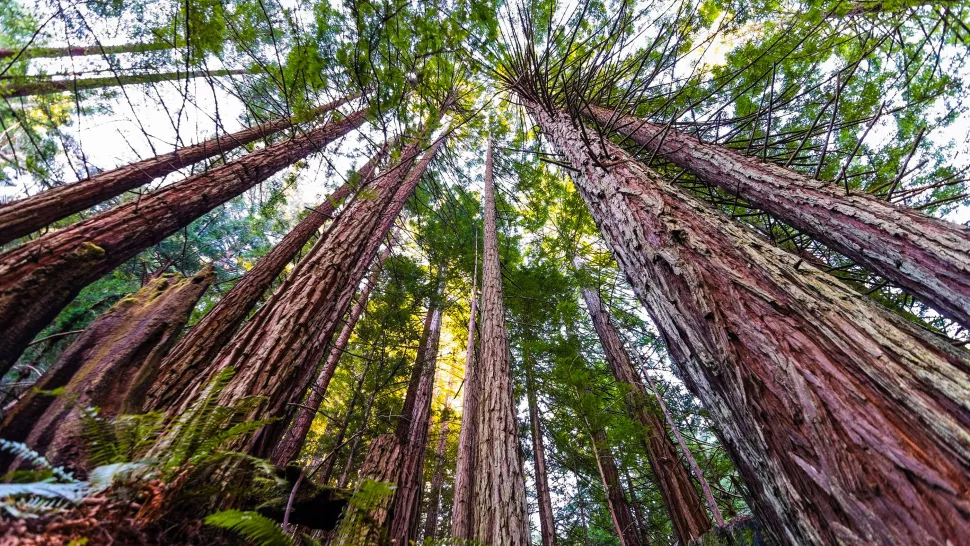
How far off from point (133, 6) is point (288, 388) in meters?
6.70

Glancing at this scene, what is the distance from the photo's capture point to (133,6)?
5.21 meters

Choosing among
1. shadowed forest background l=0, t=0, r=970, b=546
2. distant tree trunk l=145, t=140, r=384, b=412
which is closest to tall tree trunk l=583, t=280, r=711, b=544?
shadowed forest background l=0, t=0, r=970, b=546

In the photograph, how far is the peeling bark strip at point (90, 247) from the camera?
1.71 metres

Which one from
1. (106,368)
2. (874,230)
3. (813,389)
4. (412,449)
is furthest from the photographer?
(412,449)

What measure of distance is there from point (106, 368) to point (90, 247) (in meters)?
1.32

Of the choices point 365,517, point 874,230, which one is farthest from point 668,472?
point 365,517

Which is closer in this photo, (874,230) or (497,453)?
(874,230)

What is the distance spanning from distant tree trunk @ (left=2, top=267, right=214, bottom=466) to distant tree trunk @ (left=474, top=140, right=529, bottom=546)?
226cm

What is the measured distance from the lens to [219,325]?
12.8 feet

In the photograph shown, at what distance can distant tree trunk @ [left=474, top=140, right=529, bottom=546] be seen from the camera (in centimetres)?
259

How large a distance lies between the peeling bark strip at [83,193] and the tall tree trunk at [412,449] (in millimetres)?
3649

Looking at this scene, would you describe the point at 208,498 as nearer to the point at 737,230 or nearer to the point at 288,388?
the point at 288,388

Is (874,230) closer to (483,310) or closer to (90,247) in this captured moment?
(483,310)

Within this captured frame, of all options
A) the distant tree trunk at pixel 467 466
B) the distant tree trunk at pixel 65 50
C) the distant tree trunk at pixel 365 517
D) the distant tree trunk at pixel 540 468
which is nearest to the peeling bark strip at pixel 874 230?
the distant tree trunk at pixel 365 517
